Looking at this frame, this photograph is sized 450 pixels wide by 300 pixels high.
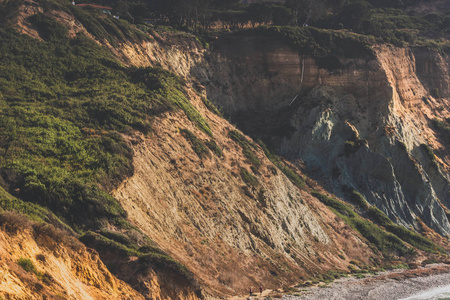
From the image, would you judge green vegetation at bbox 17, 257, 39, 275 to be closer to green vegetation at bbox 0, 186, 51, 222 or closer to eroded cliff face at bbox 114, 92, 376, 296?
green vegetation at bbox 0, 186, 51, 222

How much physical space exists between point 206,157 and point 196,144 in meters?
1.38

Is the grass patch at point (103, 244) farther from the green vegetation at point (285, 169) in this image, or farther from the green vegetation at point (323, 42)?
the green vegetation at point (323, 42)

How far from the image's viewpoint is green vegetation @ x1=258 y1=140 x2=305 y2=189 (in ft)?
169

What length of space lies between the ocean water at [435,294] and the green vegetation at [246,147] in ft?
57.7

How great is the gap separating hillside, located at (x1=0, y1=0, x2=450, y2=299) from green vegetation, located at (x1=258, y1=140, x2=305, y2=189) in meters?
0.29

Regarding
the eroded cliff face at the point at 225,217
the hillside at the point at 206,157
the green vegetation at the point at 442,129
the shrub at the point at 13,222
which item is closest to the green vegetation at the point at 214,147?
the hillside at the point at 206,157

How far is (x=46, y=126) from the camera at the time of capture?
2895 centimetres

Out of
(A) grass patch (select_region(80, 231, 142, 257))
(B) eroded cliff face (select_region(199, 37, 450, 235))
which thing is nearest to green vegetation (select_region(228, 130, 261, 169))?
(B) eroded cliff face (select_region(199, 37, 450, 235))

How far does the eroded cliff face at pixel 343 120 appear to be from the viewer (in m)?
56.2

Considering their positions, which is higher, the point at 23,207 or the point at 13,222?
the point at 13,222

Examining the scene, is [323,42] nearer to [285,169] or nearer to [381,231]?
[285,169]

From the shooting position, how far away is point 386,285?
3834cm

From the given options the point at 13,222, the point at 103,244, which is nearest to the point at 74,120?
the point at 103,244

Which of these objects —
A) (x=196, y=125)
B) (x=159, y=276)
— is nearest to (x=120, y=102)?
(x=196, y=125)
